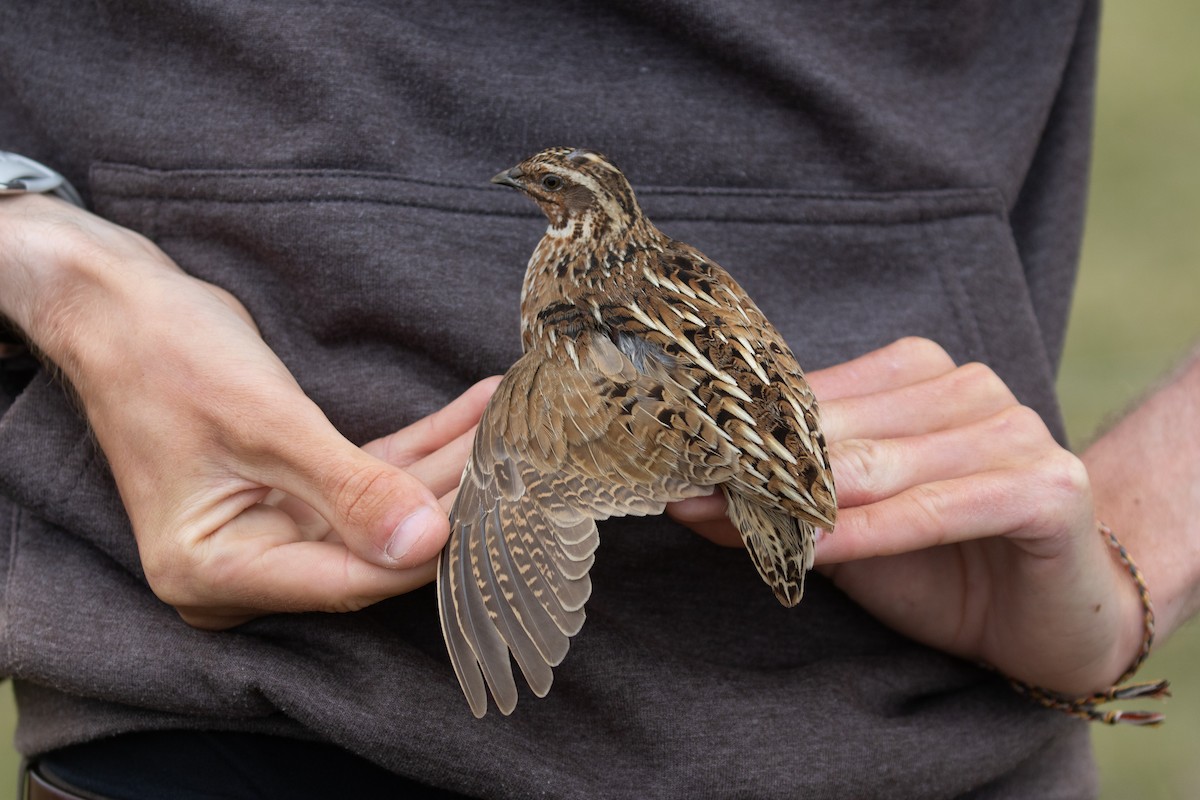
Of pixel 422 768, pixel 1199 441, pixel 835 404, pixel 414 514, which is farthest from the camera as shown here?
pixel 1199 441

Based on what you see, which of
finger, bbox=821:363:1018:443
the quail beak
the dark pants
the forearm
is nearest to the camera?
the dark pants

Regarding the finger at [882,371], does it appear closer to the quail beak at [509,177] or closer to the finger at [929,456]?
the finger at [929,456]

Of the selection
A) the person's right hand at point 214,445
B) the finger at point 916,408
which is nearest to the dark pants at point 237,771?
the person's right hand at point 214,445

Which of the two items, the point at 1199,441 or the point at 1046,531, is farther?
the point at 1199,441

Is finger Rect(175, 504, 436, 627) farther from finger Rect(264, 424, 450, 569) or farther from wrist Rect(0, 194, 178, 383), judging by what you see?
wrist Rect(0, 194, 178, 383)

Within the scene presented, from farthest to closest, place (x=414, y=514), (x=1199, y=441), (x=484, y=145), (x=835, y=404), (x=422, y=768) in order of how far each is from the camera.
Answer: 1. (x=1199, y=441)
2. (x=484, y=145)
3. (x=835, y=404)
4. (x=422, y=768)
5. (x=414, y=514)

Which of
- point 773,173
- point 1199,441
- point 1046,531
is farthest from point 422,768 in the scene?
point 1199,441

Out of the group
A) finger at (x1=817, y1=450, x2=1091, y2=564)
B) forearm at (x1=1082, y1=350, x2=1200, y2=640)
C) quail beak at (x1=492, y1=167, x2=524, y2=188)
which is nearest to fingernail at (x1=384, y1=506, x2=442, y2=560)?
finger at (x1=817, y1=450, x2=1091, y2=564)

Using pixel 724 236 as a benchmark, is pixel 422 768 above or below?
below

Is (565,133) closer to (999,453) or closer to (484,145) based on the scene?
(484,145)
